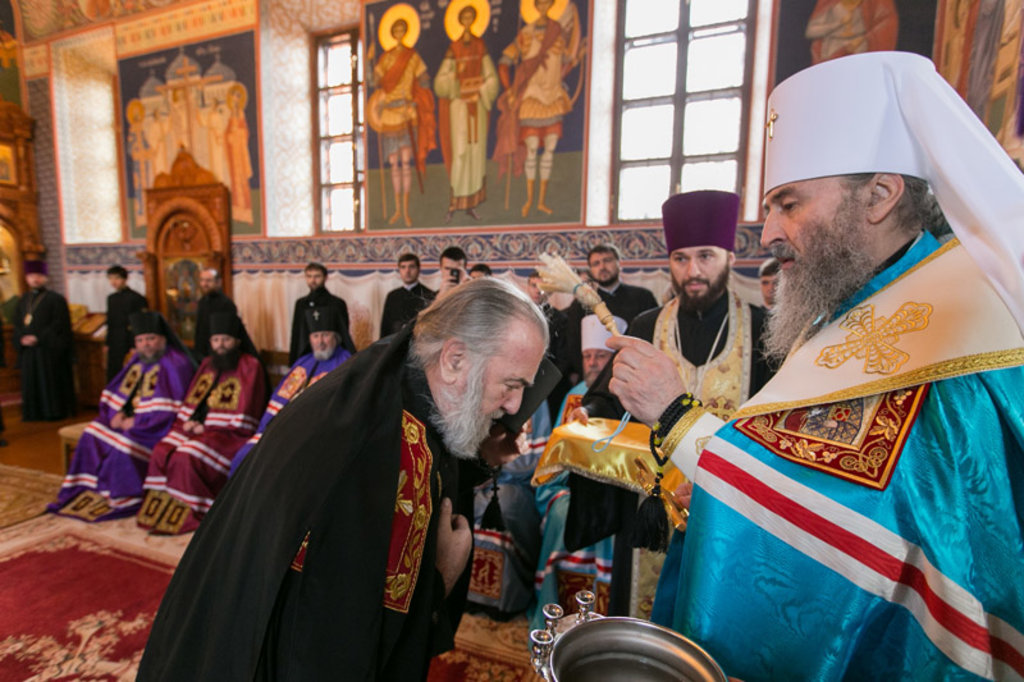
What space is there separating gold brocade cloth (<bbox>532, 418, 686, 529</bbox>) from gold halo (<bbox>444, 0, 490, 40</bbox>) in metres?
5.72

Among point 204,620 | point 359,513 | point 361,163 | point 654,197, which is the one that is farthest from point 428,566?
point 361,163

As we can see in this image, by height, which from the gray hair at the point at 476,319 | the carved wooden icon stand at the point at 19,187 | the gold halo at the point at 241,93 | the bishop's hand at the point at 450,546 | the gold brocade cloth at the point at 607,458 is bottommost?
→ the bishop's hand at the point at 450,546

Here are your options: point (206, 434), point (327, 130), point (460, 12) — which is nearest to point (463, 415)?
point (206, 434)

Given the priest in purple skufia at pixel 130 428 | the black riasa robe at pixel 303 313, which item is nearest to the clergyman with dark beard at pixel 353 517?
the priest in purple skufia at pixel 130 428

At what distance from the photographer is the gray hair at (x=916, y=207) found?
1.23 meters

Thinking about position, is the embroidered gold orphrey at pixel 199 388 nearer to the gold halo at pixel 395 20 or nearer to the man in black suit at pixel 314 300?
the man in black suit at pixel 314 300

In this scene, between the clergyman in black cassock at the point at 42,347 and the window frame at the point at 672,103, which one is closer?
the window frame at the point at 672,103

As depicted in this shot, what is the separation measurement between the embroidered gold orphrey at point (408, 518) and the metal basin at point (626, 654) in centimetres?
59

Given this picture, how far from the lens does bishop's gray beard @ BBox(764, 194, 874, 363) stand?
4.17ft

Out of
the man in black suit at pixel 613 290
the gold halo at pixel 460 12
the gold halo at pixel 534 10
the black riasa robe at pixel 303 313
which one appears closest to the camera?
the man in black suit at pixel 613 290

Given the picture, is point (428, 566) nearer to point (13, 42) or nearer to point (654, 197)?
point (654, 197)

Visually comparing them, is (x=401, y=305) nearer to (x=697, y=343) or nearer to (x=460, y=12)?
(x=460, y=12)

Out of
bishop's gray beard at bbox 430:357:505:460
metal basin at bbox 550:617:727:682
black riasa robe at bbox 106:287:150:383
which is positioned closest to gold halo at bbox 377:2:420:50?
black riasa robe at bbox 106:287:150:383

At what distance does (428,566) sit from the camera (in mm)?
1543
